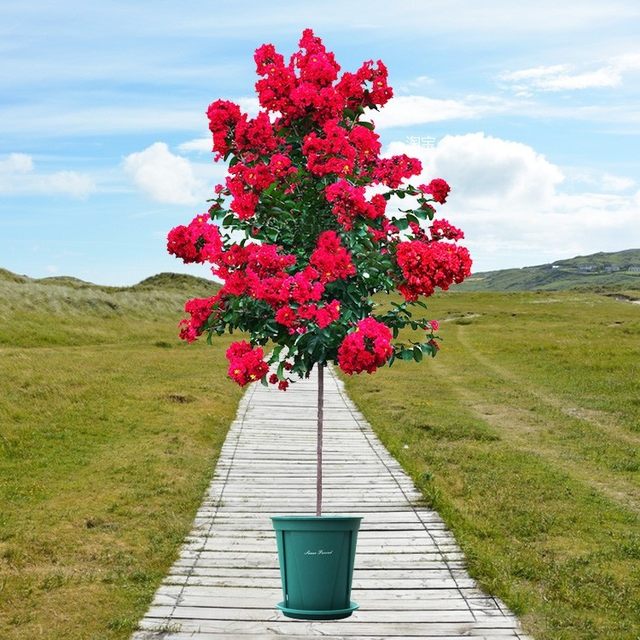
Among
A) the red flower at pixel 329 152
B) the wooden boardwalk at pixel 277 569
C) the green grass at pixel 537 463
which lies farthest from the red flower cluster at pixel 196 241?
the green grass at pixel 537 463

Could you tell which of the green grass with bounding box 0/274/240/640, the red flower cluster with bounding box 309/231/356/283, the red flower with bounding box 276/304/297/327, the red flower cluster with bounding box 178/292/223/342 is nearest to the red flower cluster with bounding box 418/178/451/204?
the red flower cluster with bounding box 309/231/356/283

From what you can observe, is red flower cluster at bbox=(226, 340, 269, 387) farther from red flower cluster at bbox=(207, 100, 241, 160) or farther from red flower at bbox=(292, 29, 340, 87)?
red flower at bbox=(292, 29, 340, 87)

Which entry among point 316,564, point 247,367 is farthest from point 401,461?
point 247,367

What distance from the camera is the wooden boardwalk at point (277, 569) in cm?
909

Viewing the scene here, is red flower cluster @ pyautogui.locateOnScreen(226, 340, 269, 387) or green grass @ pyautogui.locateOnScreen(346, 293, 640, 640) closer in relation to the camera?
red flower cluster @ pyautogui.locateOnScreen(226, 340, 269, 387)

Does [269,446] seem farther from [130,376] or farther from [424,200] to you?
[130,376]

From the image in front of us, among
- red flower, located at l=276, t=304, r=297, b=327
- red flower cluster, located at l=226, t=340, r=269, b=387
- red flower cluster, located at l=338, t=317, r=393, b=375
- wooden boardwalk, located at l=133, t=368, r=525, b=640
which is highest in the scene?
red flower, located at l=276, t=304, r=297, b=327

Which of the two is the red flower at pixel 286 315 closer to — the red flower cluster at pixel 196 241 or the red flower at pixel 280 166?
the red flower cluster at pixel 196 241

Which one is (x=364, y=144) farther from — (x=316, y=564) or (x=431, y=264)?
(x=316, y=564)

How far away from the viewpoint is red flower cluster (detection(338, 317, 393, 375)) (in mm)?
8656

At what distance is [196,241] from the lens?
1004 cm

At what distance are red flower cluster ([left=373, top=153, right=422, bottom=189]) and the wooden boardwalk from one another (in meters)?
4.83

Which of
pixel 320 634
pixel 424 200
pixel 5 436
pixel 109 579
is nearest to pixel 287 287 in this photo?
pixel 424 200

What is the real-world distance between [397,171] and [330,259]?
1.78m
